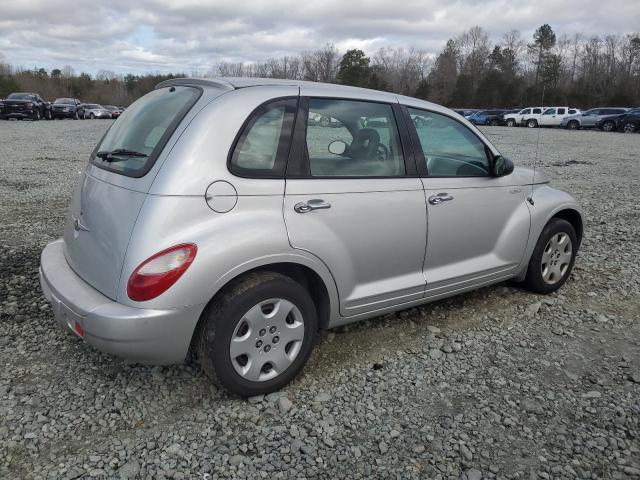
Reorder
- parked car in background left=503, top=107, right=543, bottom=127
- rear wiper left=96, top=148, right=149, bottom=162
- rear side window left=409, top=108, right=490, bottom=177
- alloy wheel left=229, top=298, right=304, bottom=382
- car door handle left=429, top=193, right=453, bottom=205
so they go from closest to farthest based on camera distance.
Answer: alloy wheel left=229, top=298, right=304, bottom=382
rear wiper left=96, top=148, right=149, bottom=162
car door handle left=429, top=193, right=453, bottom=205
rear side window left=409, top=108, right=490, bottom=177
parked car in background left=503, top=107, right=543, bottom=127

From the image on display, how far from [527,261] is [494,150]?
1.03 metres

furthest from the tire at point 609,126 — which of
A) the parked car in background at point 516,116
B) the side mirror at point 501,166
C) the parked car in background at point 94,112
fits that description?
the parked car in background at point 94,112

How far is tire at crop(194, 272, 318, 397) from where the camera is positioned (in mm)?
2818

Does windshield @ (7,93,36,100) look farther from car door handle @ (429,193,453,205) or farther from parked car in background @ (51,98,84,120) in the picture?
car door handle @ (429,193,453,205)

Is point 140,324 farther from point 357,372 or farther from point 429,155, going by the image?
point 429,155

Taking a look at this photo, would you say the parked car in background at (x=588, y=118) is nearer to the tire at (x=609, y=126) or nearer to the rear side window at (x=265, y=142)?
the tire at (x=609, y=126)

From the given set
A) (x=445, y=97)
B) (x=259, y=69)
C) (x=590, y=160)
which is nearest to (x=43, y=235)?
(x=590, y=160)

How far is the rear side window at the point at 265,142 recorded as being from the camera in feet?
9.51

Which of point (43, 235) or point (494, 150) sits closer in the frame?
point (494, 150)

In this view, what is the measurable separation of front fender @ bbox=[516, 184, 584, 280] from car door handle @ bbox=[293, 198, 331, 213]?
2095 millimetres

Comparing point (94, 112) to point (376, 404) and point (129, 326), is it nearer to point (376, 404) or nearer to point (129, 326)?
point (129, 326)

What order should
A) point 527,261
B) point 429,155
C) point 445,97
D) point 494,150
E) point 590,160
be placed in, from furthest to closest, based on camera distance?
point 445,97, point 590,160, point 527,261, point 494,150, point 429,155

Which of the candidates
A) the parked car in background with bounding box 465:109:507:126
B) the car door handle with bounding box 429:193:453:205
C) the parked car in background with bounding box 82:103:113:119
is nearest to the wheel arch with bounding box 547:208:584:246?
the car door handle with bounding box 429:193:453:205

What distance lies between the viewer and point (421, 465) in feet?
8.51
